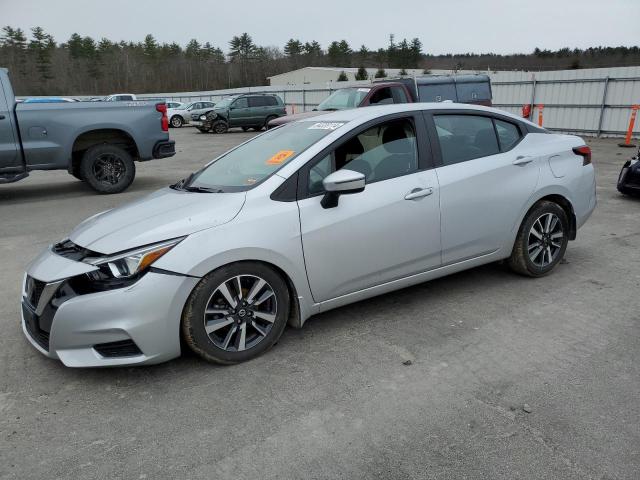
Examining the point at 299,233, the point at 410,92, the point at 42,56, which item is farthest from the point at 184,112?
the point at 42,56

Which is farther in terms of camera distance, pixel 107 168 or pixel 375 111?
pixel 107 168

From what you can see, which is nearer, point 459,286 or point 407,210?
point 407,210

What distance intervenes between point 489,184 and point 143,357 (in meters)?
2.84

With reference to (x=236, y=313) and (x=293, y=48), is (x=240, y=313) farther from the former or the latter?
(x=293, y=48)

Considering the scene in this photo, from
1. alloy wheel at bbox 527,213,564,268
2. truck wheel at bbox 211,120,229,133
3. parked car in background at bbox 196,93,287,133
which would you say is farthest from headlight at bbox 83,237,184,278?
truck wheel at bbox 211,120,229,133

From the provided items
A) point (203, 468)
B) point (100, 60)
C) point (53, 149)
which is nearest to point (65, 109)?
point (53, 149)

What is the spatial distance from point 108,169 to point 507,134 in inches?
291

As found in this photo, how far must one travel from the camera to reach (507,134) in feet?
14.4

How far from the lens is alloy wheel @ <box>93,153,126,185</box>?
926cm

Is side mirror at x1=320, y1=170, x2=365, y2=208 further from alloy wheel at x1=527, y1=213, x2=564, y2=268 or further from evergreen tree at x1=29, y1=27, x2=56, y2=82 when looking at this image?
evergreen tree at x1=29, y1=27, x2=56, y2=82

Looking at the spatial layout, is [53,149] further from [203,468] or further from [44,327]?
[203,468]

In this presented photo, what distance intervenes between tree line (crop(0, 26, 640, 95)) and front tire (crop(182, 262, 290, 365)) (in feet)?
237

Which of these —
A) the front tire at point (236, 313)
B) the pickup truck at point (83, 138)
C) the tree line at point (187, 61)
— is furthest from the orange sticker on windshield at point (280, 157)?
the tree line at point (187, 61)

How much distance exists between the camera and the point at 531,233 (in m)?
4.40
